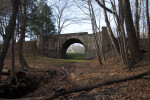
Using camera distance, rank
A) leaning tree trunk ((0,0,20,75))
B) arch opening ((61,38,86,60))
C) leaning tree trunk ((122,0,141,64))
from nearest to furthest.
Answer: leaning tree trunk ((0,0,20,75))
leaning tree trunk ((122,0,141,64))
arch opening ((61,38,86,60))

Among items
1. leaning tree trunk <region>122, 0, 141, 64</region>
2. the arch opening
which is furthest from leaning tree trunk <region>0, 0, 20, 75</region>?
the arch opening

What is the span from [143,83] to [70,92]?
2.48 metres

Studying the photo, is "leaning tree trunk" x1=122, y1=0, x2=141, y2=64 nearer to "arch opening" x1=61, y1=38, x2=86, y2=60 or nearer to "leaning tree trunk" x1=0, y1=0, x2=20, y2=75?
"leaning tree trunk" x1=0, y1=0, x2=20, y2=75

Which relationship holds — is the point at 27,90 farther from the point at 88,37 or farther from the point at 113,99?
the point at 88,37

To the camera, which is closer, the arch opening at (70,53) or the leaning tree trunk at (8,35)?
the leaning tree trunk at (8,35)

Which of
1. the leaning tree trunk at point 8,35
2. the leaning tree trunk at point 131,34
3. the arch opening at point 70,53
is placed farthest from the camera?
the arch opening at point 70,53

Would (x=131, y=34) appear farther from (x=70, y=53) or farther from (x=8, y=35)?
(x=70, y=53)

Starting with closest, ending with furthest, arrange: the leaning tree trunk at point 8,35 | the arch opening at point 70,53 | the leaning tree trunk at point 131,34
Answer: the leaning tree trunk at point 8,35 → the leaning tree trunk at point 131,34 → the arch opening at point 70,53

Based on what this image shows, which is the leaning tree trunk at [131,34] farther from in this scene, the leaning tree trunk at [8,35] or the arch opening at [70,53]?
the arch opening at [70,53]

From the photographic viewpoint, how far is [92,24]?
43.6 ft

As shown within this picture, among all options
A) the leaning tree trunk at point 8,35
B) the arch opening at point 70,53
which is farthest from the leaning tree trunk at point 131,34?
the arch opening at point 70,53

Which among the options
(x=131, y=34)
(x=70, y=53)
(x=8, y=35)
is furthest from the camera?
(x=70, y=53)

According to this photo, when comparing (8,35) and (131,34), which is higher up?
(131,34)

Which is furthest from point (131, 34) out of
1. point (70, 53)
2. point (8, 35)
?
point (70, 53)
